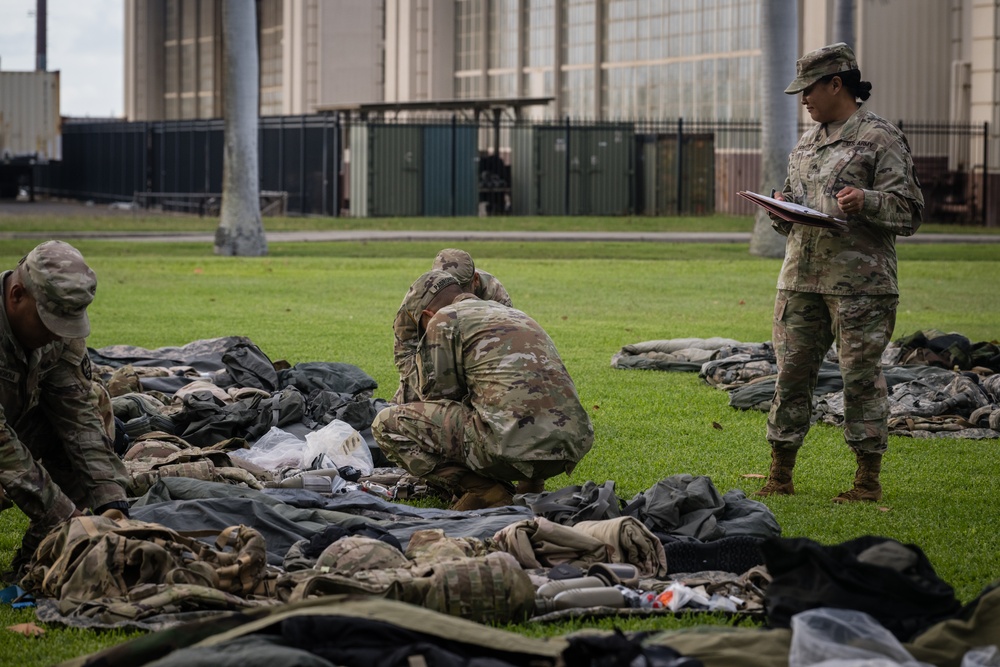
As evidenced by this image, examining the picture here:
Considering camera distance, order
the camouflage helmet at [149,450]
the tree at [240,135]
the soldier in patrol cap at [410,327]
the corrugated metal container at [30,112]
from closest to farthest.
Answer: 1. the camouflage helmet at [149,450]
2. the soldier in patrol cap at [410,327]
3. the tree at [240,135]
4. the corrugated metal container at [30,112]

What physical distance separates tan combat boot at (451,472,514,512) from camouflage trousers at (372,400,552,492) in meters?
0.05

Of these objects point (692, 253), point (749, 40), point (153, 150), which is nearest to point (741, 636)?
point (692, 253)

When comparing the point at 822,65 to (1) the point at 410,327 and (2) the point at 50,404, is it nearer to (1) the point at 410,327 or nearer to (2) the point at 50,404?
(1) the point at 410,327

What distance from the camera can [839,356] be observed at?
7.62 meters

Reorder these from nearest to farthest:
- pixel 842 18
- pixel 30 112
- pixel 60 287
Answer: pixel 60 287, pixel 842 18, pixel 30 112

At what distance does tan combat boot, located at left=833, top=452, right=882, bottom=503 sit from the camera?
304 inches

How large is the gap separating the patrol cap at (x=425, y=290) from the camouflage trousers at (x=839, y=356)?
5.99 feet

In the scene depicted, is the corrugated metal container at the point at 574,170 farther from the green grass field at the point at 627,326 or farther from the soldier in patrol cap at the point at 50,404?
the soldier in patrol cap at the point at 50,404

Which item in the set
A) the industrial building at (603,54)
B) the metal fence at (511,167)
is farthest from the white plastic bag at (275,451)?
the metal fence at (511,167)

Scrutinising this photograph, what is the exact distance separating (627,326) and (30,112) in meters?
37.8

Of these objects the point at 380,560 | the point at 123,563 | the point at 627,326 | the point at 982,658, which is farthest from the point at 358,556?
the point at 627,326

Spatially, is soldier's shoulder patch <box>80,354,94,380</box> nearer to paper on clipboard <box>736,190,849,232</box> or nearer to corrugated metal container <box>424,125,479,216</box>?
paper on clipboard <box>736,190,849,232</box>

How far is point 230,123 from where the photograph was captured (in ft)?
80.4

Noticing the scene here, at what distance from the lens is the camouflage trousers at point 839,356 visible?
758 cm
